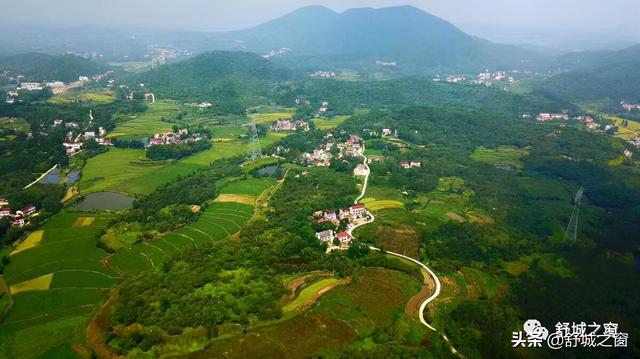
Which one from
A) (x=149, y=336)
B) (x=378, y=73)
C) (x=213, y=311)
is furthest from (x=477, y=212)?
(x=378, y=73)

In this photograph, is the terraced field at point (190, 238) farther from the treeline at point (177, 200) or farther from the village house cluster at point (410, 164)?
the village house cluster at point (410, 164)

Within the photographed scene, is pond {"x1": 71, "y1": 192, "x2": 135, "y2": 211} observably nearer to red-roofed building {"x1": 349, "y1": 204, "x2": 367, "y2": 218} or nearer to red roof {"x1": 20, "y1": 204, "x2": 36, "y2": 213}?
red roof {"x1": 20, "y1": 204, "x2": 36, "y2": 213}

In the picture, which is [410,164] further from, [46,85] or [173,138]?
[46,85]

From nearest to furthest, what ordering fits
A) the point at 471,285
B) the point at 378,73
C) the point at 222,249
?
the point at 471,285, the point at 222,249, the point at 378,73

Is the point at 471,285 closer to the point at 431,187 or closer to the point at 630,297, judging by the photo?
the point at 630,297

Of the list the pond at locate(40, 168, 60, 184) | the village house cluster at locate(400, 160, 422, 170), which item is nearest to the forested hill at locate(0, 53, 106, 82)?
the pond at locate(40, 168, 60, 184)

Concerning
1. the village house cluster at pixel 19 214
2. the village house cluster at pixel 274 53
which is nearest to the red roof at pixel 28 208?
the village house cluster at pixel 19 214
